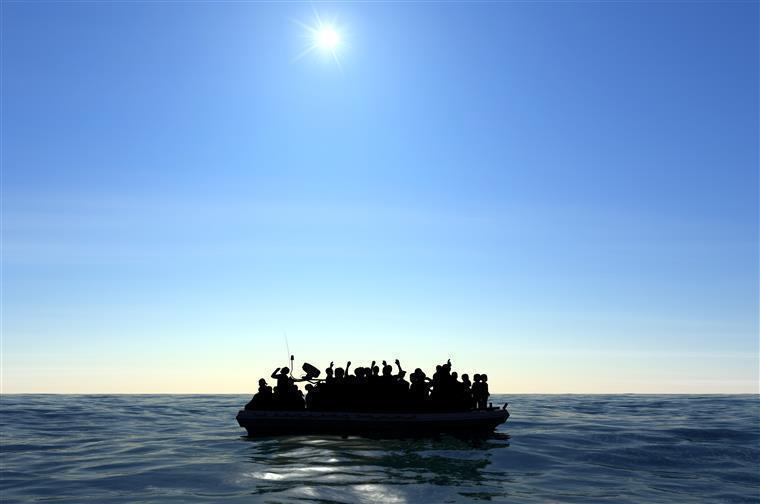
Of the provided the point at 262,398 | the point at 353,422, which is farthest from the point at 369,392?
the point at 262,398

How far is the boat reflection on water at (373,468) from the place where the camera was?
15.5 m

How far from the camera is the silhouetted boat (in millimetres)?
25703

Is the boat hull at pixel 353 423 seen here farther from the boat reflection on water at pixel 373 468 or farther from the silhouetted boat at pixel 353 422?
the boat reflection on water at pixel 373 468

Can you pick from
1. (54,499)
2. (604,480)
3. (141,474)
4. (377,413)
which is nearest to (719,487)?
(604,480)

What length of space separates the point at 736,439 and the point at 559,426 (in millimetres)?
9565

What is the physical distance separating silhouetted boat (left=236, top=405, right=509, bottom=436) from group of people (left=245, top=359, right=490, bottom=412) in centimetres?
46


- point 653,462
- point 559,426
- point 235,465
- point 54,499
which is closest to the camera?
point 54,499

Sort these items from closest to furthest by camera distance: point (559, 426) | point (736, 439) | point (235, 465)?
point (235, 465) → point (736, 439) → point (559, 426)

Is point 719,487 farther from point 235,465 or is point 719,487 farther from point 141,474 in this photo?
point 141,474

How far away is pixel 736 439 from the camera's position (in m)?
30.2

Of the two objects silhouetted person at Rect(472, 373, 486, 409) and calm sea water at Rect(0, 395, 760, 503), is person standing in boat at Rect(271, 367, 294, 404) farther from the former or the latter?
silhouetted person at Rect(472, 373, 486, 409)

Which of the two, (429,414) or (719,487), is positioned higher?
(429,414)

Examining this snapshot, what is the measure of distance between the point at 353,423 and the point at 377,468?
711cm

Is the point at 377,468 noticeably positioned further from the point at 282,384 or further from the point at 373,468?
the point at 282,384
